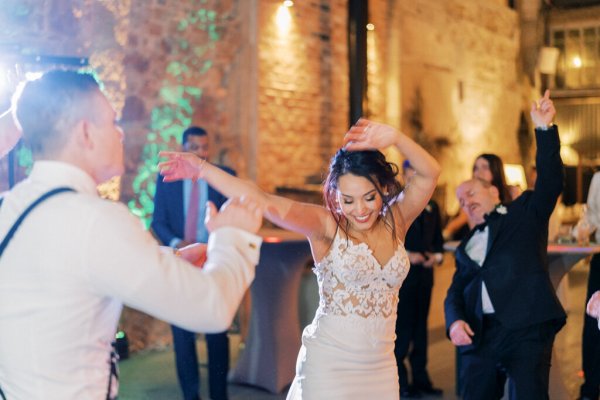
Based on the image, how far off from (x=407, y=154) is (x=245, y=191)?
755 millimetres

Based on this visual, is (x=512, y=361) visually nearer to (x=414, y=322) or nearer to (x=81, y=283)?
(x=414, y=322)

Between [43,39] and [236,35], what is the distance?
6.35 ft

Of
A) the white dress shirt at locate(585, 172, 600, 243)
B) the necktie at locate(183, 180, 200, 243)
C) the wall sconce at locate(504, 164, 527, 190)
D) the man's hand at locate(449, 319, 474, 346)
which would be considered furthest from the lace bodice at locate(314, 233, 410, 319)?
the wall sconce at locate(504, 164, 527, 190)

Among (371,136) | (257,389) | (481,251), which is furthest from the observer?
(257,389)

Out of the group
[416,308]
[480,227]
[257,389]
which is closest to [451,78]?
[416,308]

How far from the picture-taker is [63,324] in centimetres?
175

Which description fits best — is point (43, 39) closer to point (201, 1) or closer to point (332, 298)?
point (201, 1)

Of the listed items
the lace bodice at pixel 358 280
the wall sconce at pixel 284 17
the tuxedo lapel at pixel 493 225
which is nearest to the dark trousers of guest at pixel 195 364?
the tuxedo lapel at pixel 493 225

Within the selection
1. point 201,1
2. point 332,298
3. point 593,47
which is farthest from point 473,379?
point 593,47

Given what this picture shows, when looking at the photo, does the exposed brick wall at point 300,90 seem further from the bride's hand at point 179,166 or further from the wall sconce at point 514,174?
the bride's hand at point 179,166

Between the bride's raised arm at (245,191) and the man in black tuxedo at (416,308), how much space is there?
251cm

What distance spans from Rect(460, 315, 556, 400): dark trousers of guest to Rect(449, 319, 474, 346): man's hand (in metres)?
0.15

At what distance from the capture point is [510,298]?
3846 mm

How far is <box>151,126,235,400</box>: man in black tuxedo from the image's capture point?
5.11 metres
